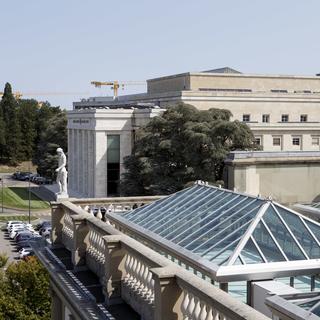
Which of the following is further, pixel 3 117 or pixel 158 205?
pixel 3 117

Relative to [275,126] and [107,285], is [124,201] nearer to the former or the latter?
[107,285]

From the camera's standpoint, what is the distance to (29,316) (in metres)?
32.7

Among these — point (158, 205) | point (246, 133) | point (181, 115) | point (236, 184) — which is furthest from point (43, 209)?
point (158, 205)

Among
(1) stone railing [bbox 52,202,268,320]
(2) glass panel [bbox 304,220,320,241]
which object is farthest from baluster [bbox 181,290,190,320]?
(2) glass panel [bbox 304,220,320,241]

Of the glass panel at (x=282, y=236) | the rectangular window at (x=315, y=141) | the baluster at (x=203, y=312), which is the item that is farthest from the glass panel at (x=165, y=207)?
the rectangular window at (x=315, y=141)

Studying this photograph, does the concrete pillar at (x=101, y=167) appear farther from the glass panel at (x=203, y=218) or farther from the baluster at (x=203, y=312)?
the baluster at (x=203, y=312)

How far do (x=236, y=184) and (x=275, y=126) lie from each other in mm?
60502

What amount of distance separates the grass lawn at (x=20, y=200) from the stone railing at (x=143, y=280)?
2906 inches

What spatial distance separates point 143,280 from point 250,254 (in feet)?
6.31

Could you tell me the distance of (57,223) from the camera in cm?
1544

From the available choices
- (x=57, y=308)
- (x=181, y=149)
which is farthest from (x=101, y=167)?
(x=57, y=308)

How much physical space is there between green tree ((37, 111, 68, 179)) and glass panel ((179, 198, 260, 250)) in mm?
93619

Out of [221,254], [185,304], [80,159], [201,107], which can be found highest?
[201,107]

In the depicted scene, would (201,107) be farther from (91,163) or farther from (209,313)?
(209,313)
